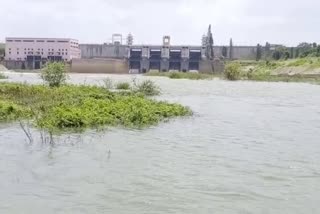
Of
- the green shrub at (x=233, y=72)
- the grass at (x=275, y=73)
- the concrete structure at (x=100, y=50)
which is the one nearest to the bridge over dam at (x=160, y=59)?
the concrete structure at (x=100, y=50)

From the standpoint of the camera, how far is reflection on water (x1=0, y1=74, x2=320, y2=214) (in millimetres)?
9484

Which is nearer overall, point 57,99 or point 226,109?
point 57,99

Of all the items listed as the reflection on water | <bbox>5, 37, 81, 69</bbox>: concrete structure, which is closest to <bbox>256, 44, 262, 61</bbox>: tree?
<bbox>5, 37, 81, 69</bbox>: concrete structure

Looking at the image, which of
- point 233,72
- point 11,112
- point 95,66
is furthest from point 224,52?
point 11,112

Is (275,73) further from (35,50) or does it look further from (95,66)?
(35,50)

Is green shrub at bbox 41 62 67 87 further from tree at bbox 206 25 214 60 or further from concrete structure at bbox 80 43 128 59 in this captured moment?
concrete structure at bbox 80 43 128 59

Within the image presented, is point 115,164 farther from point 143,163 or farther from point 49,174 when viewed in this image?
point 49,174

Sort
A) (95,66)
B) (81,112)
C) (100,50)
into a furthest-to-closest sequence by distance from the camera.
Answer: (100,50)
(95,66)
(81,112)

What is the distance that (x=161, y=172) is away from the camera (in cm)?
1210

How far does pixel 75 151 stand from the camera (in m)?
14.2

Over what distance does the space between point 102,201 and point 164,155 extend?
4.97 m

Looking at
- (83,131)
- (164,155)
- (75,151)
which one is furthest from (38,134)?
(164,155)

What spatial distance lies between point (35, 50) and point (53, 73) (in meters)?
120

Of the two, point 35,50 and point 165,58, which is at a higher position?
point 35,50
